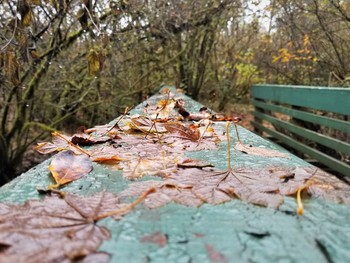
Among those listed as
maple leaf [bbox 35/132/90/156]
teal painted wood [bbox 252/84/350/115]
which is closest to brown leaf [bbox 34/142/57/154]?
maple leaf [bbox 35/132/90/156]

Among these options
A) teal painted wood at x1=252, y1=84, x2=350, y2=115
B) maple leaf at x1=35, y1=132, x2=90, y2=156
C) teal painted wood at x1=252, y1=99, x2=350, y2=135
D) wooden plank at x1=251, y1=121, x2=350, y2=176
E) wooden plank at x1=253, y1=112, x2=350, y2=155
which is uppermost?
maple leaf at x1=35, y1=132, x2=90, y2=156

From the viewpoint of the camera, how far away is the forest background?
4.50m

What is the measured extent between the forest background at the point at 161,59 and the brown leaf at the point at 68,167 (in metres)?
2.20

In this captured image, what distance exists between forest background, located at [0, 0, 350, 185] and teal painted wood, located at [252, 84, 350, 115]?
0.57 meters

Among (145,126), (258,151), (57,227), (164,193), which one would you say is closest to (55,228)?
(57,227)

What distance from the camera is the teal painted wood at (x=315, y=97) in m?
2.98

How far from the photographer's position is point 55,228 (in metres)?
0.56

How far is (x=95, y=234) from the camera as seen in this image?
54cm

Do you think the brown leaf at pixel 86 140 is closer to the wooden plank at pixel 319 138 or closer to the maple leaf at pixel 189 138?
the maple leaf at pixel 189 138

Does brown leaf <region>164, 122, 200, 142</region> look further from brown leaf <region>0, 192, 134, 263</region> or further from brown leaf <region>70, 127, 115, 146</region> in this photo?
brown leaf <region>0, 192, 134, 263</region>

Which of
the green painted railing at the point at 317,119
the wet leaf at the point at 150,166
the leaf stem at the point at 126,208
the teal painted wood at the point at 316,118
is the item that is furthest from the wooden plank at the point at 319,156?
the leaf stem at the point at 126,208

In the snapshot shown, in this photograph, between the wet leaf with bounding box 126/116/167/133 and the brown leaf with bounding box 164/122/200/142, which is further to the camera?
the wet leaf with bounding box 126/116/167/133

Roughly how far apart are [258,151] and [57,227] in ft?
2.52

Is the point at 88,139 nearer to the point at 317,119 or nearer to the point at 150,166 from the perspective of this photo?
the point at 150,166
